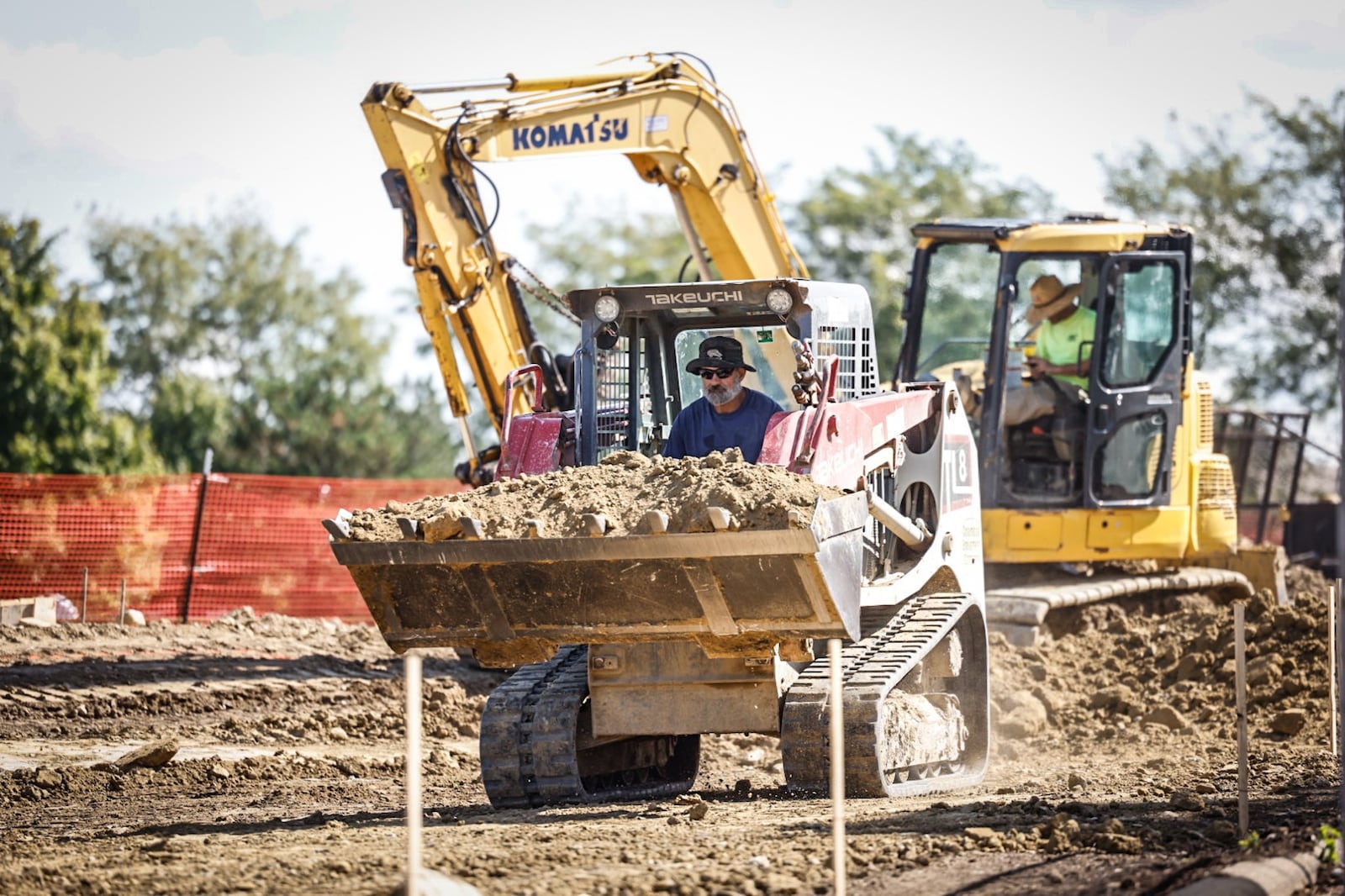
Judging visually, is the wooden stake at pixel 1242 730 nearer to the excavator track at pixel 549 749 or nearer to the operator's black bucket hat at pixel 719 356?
the operator's black bucket hat at pixel 719 356

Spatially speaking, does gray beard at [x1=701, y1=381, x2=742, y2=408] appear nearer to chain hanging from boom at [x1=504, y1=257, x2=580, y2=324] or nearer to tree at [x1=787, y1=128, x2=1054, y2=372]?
chain hanging from boom at [x1=504, y1=257, x2=580, y2=324]

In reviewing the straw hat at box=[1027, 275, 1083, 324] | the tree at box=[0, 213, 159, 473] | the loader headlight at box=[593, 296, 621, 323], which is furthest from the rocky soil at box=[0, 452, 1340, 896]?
the tree at box=[0, 213, 159, 473]

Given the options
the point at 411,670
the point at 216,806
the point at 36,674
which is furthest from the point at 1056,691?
the point at 411,670

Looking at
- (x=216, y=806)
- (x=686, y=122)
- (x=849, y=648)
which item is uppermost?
(x=686, y=122)

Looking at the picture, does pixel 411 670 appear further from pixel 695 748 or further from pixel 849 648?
pixel 695 748

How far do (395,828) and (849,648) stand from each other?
2.62 meters

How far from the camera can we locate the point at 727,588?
7023 millimetres

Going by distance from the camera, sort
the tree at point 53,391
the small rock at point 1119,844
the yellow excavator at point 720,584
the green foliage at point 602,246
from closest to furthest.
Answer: the small rock at point 1119,844 → the yellow excavator at point 720,584 → the tree at point 53,391 → the green foliage at point 602,246

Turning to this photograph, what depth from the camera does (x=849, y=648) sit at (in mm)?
8734

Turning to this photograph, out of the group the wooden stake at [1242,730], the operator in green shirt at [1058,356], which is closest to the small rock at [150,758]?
the wooden stake at [1242,730]

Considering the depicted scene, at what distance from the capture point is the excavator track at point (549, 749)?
8.42 meters

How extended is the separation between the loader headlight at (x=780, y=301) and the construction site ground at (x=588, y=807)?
244cm

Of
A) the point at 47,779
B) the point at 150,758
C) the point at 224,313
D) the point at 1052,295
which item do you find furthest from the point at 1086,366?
the point at 224,313

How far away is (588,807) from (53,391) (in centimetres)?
2621
